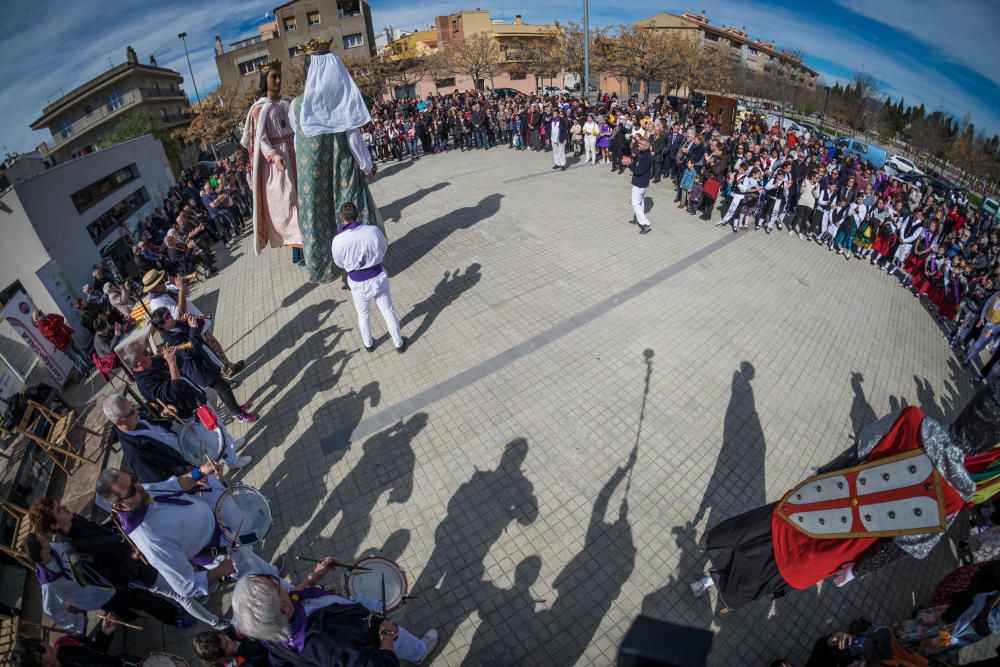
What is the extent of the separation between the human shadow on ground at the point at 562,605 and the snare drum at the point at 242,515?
6.47ft

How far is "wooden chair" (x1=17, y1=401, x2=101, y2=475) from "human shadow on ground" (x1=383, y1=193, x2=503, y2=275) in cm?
514

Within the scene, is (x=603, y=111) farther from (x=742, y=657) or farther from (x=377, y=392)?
(x=742, y=657)

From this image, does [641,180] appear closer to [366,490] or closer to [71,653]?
[366,490]

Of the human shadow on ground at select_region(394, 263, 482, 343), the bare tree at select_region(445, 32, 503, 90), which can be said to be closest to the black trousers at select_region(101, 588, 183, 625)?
the human shadow on ground at select_region(394, 263, 482, 343)

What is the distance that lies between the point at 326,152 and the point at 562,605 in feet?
22.9

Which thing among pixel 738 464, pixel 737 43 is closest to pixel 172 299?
pixel 738 464

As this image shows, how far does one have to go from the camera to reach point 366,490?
15.4 ft

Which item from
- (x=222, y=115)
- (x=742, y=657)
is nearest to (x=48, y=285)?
(x=742, y=657)

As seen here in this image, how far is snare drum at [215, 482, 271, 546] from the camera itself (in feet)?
11.8

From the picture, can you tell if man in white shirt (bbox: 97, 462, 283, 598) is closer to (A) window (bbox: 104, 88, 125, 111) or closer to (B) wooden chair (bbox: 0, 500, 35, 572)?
(B) wooden chair (bbox: 0, 500, 35, 572)

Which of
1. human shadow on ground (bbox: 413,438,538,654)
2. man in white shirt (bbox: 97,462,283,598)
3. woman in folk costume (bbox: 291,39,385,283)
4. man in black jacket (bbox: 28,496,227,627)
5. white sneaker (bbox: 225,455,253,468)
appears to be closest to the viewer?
man in white shirt (bbox: 97,462,283,598)

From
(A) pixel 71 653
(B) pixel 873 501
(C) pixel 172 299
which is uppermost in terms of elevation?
(B) pixel 873 501

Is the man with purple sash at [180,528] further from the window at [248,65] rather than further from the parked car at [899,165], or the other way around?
the window at [248,65]

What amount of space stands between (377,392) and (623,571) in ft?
12.0
